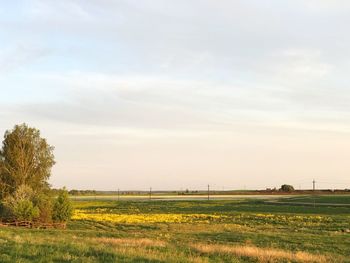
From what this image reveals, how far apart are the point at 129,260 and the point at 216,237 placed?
A: 22.5 meters

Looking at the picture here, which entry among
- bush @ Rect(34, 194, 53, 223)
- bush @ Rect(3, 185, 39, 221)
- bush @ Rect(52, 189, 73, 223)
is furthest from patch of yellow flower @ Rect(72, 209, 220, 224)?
bush @ Rect(3, 185, 39, 221)

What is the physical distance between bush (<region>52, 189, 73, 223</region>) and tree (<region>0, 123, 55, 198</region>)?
11.3 feet

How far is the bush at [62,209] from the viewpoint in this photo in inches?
1977

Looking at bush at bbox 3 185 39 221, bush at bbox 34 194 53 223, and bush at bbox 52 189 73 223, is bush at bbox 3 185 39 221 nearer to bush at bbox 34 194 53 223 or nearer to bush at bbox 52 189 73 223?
bush at bbox 34 194 53 223

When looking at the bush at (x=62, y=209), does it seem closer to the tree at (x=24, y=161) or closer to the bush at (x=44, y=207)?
the bush at (x=44, y=207)

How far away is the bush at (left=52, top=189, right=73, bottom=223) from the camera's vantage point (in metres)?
50.2

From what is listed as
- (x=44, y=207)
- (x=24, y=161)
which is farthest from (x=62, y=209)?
(x=24, y=161)

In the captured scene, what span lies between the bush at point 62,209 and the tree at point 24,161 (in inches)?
135

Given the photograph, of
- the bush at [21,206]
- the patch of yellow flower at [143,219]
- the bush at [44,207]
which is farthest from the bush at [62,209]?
the patch of yellow flower at [143,219]

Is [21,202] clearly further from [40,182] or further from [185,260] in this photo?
[185,260]

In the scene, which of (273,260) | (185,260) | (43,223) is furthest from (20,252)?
(43,223)

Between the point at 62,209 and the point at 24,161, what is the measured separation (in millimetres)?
7648

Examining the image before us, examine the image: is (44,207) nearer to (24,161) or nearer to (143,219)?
(24,161)

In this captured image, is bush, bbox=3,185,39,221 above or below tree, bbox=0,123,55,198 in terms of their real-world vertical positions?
below
